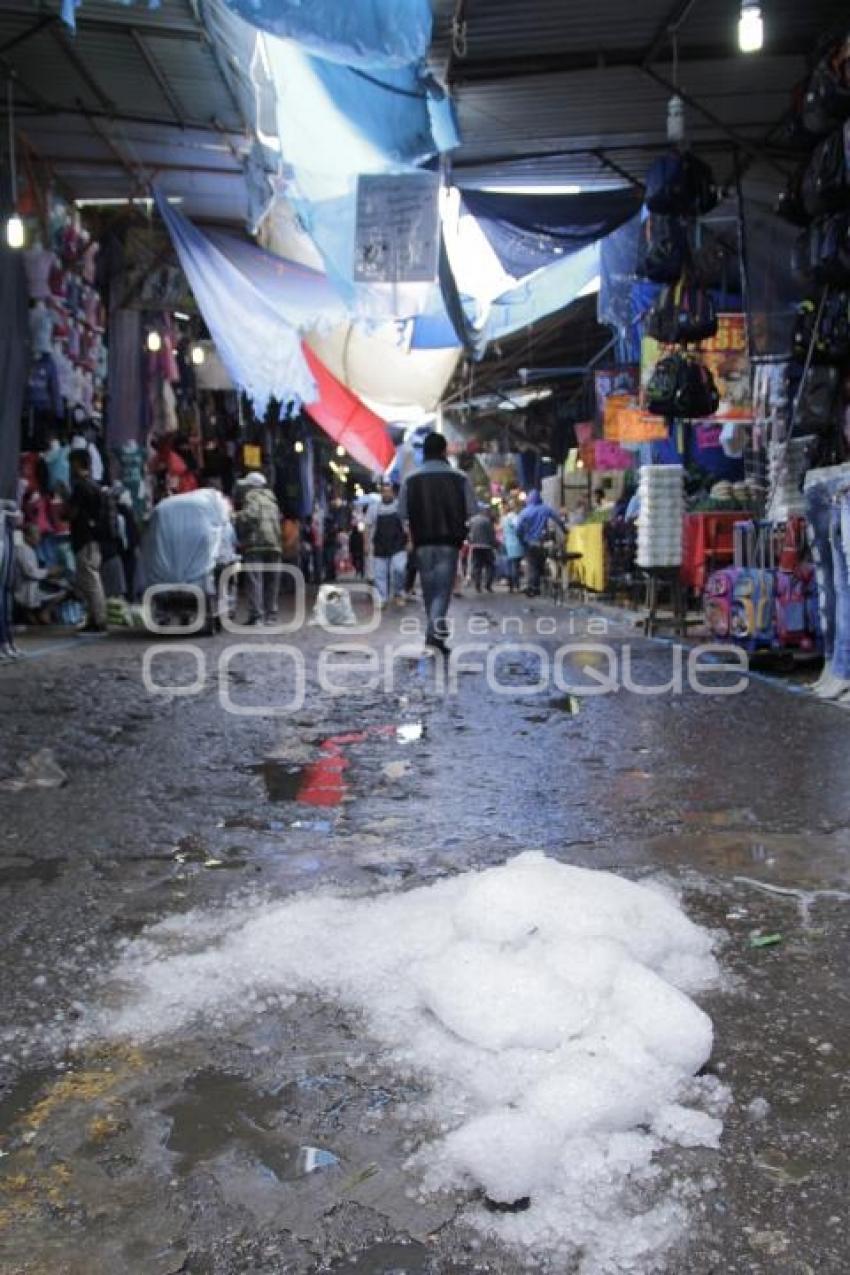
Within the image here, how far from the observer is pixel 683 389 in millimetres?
9281

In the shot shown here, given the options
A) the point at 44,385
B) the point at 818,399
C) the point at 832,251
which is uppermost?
the point at 832,251

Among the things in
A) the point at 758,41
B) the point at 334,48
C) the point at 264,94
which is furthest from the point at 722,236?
the point at 334,48

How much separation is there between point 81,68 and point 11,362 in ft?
8.93

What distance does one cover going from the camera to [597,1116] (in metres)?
1.83

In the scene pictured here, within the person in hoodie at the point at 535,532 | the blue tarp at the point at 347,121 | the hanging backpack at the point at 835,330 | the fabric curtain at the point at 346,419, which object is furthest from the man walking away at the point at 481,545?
the hanging backpack at the point at 835,330

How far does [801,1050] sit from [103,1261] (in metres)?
1.45

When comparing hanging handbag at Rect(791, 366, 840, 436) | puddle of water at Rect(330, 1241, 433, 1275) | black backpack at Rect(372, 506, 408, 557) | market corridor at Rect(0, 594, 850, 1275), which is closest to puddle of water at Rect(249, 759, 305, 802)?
market corridor at Rect(0, 594, 850, 1275)

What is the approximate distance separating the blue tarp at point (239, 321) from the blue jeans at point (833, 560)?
668cm

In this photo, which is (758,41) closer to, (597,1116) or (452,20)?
(452,20)

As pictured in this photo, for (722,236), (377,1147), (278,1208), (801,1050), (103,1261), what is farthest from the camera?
(722,236)

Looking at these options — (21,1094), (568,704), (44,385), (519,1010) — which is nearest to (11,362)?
(44,385)

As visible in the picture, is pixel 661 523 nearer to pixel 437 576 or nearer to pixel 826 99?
pixel 437 576

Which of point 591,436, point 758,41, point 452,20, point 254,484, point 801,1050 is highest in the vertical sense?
point 452,20

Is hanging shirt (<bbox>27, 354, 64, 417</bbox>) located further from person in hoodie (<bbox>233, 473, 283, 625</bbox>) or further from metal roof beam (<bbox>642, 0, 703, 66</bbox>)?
metal roof beam (<bbox>642, 0, 703, 66</bbox>)
